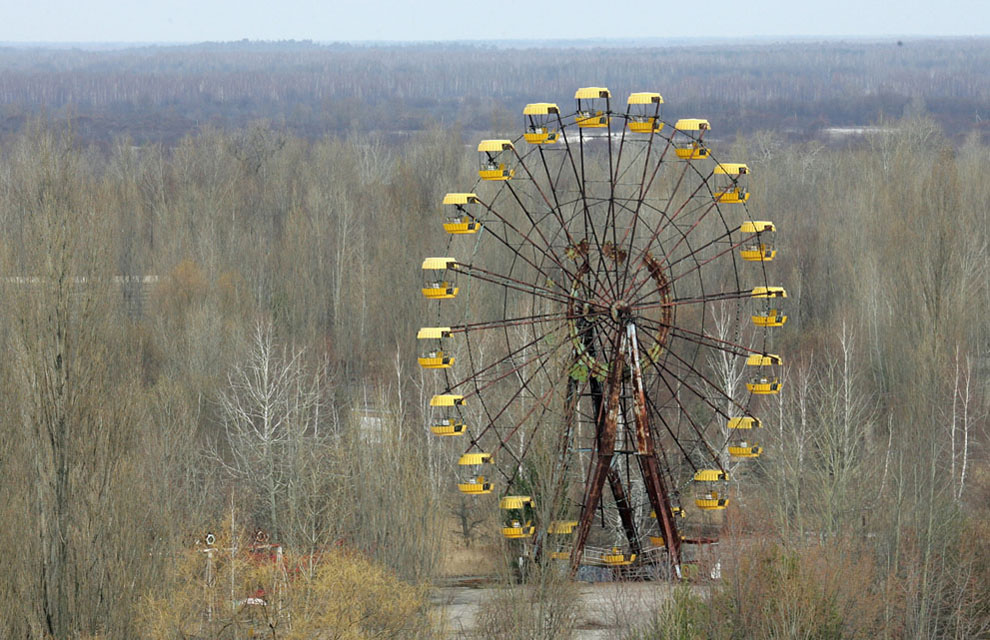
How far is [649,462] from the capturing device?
30453 mm

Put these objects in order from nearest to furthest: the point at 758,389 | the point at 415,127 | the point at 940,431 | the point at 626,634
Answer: the point at 626,634
the point at 758,389
the point at 940,431
the point at 415,127

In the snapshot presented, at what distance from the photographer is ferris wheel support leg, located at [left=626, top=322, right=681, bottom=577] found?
98.8 ft

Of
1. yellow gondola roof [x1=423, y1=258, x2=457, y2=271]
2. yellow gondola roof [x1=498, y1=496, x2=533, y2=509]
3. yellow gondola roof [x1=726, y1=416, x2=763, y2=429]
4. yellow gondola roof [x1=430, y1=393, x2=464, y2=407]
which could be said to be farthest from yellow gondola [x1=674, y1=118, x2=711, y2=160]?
yellow gondola roof [x1=498, y1=496, x2=533, y2=509]

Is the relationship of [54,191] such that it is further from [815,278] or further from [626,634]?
[815,278]

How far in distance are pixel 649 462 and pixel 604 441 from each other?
968 millimetres

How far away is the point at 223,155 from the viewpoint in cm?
9256

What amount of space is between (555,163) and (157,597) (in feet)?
198

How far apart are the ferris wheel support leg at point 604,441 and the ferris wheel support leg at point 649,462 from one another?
33 centimetres

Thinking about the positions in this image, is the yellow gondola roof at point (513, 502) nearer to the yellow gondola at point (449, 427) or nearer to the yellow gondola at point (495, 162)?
the yellow gondola at point (449, 427)

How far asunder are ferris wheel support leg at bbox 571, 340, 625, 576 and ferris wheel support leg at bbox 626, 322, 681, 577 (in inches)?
13.1

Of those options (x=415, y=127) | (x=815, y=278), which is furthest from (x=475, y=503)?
(x=415, y=127)

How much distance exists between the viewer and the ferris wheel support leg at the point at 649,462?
98.8 feet

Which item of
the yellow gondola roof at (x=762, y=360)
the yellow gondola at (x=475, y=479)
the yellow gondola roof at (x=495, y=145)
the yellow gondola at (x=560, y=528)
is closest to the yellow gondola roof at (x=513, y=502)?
the yellow gondola at (x=475, y=479)

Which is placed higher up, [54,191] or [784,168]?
[54,191]
